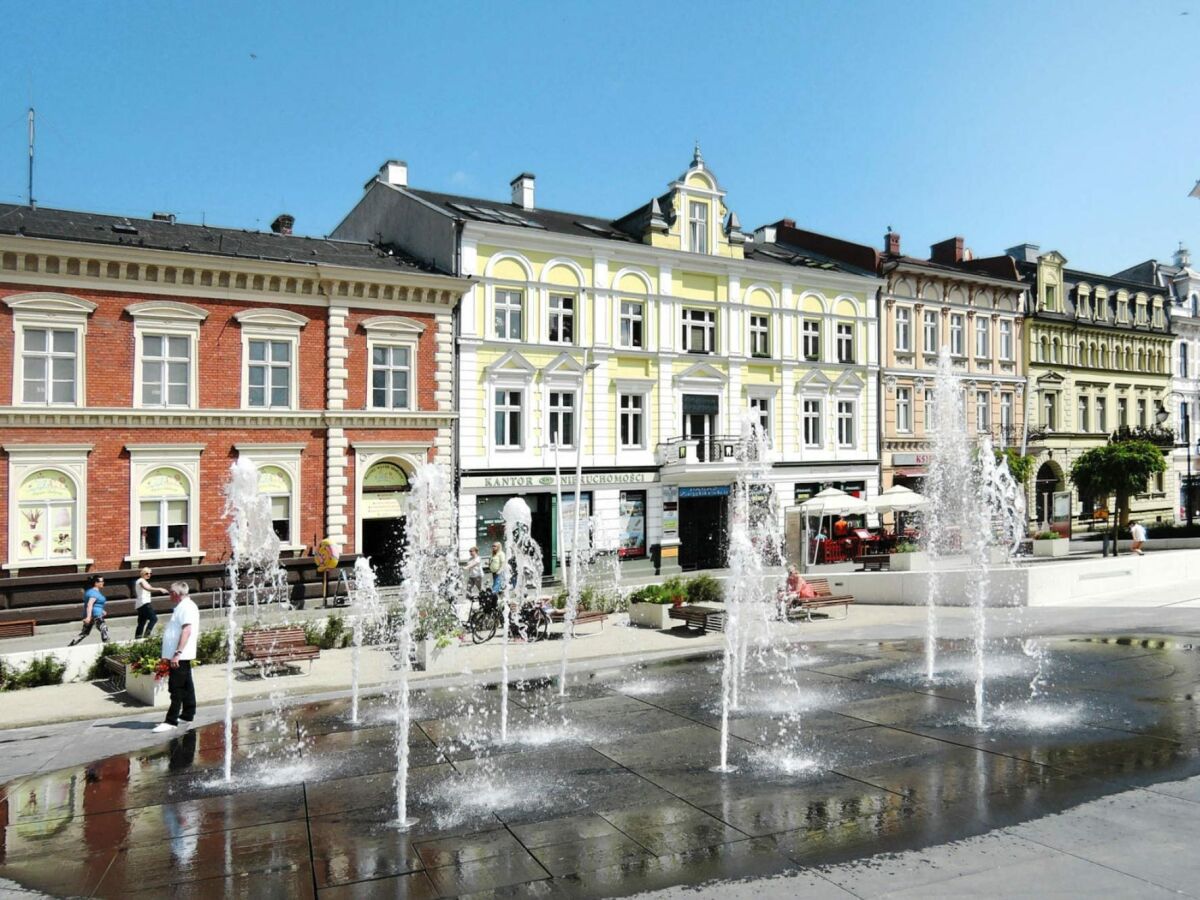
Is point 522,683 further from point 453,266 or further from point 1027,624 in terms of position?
point 453,266

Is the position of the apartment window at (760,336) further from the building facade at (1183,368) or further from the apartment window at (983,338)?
the building facade at (1183,368)

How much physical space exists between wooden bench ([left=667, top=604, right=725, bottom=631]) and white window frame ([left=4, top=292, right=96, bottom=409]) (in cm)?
1629

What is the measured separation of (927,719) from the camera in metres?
10.8

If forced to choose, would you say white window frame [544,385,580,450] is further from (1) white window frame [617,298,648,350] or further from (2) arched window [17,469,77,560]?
(2) arched window [17,469,77,560]

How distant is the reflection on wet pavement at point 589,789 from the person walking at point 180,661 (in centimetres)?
41

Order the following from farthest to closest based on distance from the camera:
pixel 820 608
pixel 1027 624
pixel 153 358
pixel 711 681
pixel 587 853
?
1. pixel 153 358
2. pixel 820 608
3. pixel 1027 624
4. pixel 711 681
5. pixel 587 853

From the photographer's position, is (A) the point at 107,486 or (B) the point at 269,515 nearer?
(A) the point at 107,486

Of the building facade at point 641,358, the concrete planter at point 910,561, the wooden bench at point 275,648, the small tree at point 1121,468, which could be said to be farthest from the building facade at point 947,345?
the wooden bench at point 275,648

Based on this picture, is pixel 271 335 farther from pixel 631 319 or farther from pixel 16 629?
pixel 631 319

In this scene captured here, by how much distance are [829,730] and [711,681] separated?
3365 mm

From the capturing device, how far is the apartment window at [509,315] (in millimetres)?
29266

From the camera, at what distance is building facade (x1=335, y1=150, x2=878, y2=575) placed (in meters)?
28.9

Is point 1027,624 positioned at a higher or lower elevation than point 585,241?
lower

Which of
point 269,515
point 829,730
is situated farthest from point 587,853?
point 269,515
